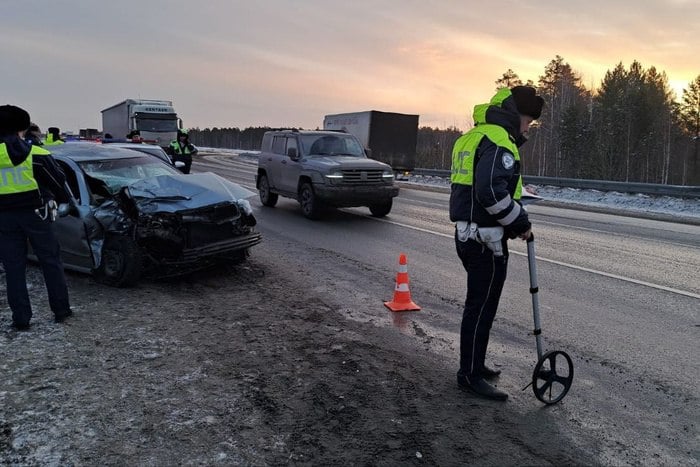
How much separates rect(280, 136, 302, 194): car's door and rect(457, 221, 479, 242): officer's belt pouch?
29.8 ft

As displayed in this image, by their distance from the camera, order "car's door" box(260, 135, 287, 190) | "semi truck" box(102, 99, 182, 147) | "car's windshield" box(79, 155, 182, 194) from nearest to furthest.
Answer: "car's windshield" box(79, 155, 182, 194) → "car's door" box(260, 135, 287, 190) → "semi truck" box(102, 99, 182, 147)

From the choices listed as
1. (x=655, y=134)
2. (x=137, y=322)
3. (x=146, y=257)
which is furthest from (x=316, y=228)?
(x=655, y=134)

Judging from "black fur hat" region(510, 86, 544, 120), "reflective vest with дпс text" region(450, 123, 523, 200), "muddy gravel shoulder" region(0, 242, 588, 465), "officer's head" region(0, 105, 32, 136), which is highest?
"black fur hat" region(510, 86, 544, 120)

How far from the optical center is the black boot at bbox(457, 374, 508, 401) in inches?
143

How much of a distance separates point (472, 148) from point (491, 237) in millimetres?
612

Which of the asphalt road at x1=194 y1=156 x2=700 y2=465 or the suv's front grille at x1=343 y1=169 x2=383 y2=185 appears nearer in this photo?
the asphalt road at x1=194 y1=156 x2=700 y2=465

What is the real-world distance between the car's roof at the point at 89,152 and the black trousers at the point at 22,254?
2.25 m

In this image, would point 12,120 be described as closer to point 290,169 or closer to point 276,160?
point 290,169

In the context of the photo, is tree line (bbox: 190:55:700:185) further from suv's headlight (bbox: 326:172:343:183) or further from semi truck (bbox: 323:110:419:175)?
suv's headlight (bbox: 326:172:343:183)

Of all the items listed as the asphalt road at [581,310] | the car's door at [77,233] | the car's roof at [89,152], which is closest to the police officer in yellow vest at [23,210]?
the car's door at [77,233]

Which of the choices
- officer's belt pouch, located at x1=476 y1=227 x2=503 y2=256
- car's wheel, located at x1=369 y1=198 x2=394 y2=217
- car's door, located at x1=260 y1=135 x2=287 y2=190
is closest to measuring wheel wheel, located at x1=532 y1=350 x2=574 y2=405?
officer's belt pouch, located at x1=476 y1=227 x2=503 y2=256

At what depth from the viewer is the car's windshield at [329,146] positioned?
1271cm

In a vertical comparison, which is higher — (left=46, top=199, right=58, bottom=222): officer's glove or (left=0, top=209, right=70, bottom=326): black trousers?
(left=46, top=199, right=58, bottom=222): officer's glove

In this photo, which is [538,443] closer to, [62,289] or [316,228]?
[62,289]
